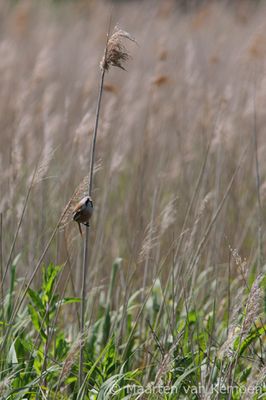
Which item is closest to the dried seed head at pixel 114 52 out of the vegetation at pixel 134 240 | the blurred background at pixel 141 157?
the vegetation at pixel 134 240

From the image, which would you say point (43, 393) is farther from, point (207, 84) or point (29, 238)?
point (207, 84)

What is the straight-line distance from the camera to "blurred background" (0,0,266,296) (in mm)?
2672

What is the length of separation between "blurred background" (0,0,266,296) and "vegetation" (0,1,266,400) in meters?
0.01

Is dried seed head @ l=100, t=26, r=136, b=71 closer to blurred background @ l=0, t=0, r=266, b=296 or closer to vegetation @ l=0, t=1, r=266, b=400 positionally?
vegetation @ l=0, t=1, r=266, b=400

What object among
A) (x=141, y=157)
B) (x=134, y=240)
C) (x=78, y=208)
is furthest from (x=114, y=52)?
(x=141, y=157)

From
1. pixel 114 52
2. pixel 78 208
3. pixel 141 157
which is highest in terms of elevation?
pixel 114 52

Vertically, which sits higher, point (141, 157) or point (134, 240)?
point (141, 157)

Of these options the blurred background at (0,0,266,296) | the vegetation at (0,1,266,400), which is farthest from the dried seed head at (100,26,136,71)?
the blurred background at (0,0,266,296)

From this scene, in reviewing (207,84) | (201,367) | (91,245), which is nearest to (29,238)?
(91,245)

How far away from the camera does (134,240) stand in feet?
8.22

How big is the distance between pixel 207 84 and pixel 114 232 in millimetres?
1422

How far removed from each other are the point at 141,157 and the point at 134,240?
81cm

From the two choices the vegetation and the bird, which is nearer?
the bird

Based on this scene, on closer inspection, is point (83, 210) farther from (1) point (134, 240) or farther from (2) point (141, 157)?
(2) point (141, 157)
